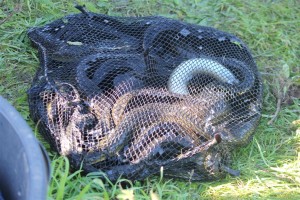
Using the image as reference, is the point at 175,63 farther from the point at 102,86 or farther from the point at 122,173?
the point at 122,173

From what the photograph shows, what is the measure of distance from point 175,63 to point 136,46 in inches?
11.0

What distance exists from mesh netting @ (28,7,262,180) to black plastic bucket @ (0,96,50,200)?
2.67ft

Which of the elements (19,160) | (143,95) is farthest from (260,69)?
(19,160)

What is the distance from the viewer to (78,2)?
3938mm

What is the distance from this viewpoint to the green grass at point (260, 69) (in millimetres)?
2691

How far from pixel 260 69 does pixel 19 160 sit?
241cm

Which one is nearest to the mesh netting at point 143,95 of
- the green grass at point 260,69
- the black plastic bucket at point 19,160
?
the green grass at point 260,69

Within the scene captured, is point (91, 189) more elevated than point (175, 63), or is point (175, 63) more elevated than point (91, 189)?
point (175, 63)

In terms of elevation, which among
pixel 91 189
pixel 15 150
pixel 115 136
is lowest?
pixel 91 189

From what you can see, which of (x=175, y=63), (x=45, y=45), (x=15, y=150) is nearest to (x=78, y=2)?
(x=45, y=45)

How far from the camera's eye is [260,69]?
3.72 m

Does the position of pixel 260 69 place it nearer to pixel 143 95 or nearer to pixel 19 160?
pixel 143 95

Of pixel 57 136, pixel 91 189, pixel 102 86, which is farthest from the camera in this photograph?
pixel 102 86

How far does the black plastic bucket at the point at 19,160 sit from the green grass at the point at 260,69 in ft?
1.39
